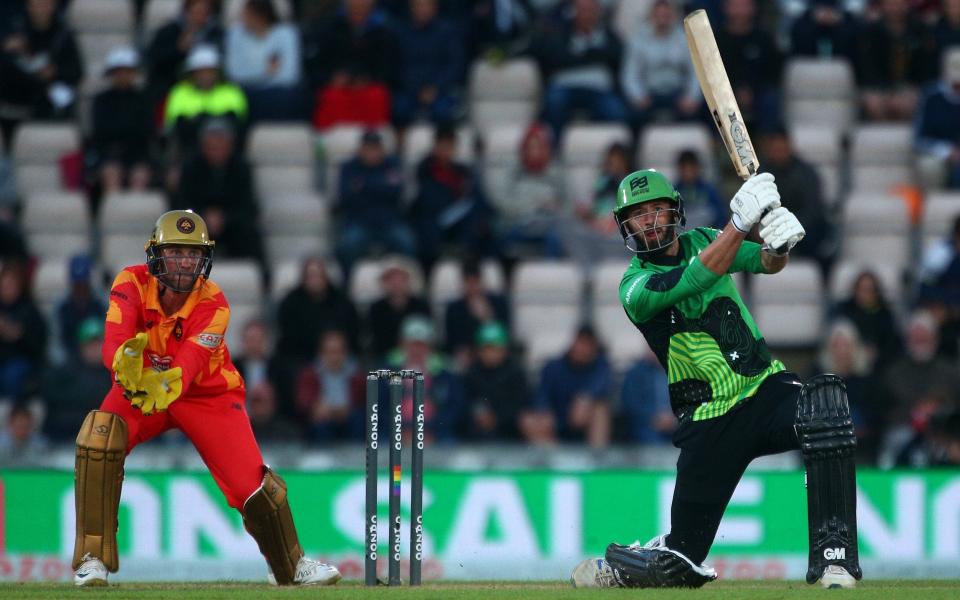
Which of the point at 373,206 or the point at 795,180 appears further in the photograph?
the point at 373,206

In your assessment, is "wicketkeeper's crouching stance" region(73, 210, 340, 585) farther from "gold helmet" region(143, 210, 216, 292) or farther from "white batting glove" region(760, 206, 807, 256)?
"white batting glove" region(760, 206, 807, 256)

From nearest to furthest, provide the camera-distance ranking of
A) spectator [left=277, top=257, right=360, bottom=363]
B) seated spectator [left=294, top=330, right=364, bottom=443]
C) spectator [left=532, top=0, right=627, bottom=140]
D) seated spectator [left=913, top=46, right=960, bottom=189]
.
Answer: seated spectator [left=294, top=330, right=364, bottom=443], spectator [left=277, top=257, right=360, bottom=363], seated spectator [left=913, top=46, right=960, bottom=189], spectator [left=532, top=0, right=627, bottom=140]

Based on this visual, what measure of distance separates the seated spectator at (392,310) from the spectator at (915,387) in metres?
3.43

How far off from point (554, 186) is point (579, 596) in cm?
670

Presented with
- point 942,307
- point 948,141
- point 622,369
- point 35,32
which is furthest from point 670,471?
point 35,32

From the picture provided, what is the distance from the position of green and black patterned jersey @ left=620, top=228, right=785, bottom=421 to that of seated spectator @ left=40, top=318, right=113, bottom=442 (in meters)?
5.40

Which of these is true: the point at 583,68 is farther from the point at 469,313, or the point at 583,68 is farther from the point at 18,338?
the point at 18,338

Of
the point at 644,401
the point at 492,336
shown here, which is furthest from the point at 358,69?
A: the point at 644,401

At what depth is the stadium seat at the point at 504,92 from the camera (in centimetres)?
1428

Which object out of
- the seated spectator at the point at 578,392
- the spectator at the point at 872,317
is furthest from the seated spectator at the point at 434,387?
the spectator at the point at 872,317

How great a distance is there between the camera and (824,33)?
1446 centimetres

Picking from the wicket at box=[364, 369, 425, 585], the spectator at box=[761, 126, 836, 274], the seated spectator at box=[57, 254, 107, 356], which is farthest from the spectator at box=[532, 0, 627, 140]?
the wicket at box=[364, 369, 425, 585]

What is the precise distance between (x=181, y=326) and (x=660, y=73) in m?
6.81

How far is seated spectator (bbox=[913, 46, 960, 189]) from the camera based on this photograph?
529 inches
